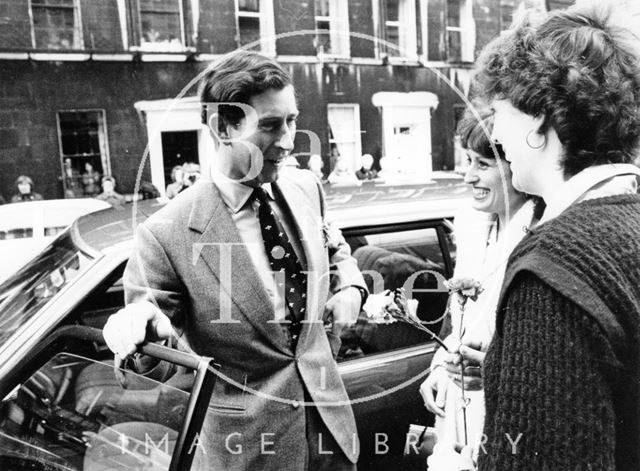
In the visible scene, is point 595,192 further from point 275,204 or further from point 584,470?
point 275,204

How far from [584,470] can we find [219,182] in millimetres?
1446

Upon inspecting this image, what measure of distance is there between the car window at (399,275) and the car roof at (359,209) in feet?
0.26

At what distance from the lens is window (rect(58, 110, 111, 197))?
1280cm

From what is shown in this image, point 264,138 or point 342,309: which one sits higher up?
point 264,138

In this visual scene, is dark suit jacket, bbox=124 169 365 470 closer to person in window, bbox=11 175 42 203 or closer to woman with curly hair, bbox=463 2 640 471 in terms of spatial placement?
woman with curly hair, bbox=463 2 640 471

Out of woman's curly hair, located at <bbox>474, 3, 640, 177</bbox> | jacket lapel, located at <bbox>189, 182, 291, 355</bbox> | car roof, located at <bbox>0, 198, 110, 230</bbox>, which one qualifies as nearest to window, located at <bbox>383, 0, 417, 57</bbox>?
car roof, located at <bbox>0, 198, 110, 230</bbox>

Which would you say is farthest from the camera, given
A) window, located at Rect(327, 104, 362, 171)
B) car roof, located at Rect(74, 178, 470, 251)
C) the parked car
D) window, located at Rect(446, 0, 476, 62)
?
window, located at Rect(446, 0, 476, 62)

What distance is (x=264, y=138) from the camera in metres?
1.95

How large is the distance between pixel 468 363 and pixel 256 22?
14428 millimetres

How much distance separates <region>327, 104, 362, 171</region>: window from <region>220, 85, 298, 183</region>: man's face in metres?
13.3

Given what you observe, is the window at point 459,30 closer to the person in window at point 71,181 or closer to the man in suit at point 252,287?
the person in window at point 71,181

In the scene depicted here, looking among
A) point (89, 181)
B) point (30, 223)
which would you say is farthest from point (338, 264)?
point (89, 181)

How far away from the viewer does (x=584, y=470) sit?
937mm

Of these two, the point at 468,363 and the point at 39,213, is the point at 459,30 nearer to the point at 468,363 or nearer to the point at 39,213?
the point at 39,213
